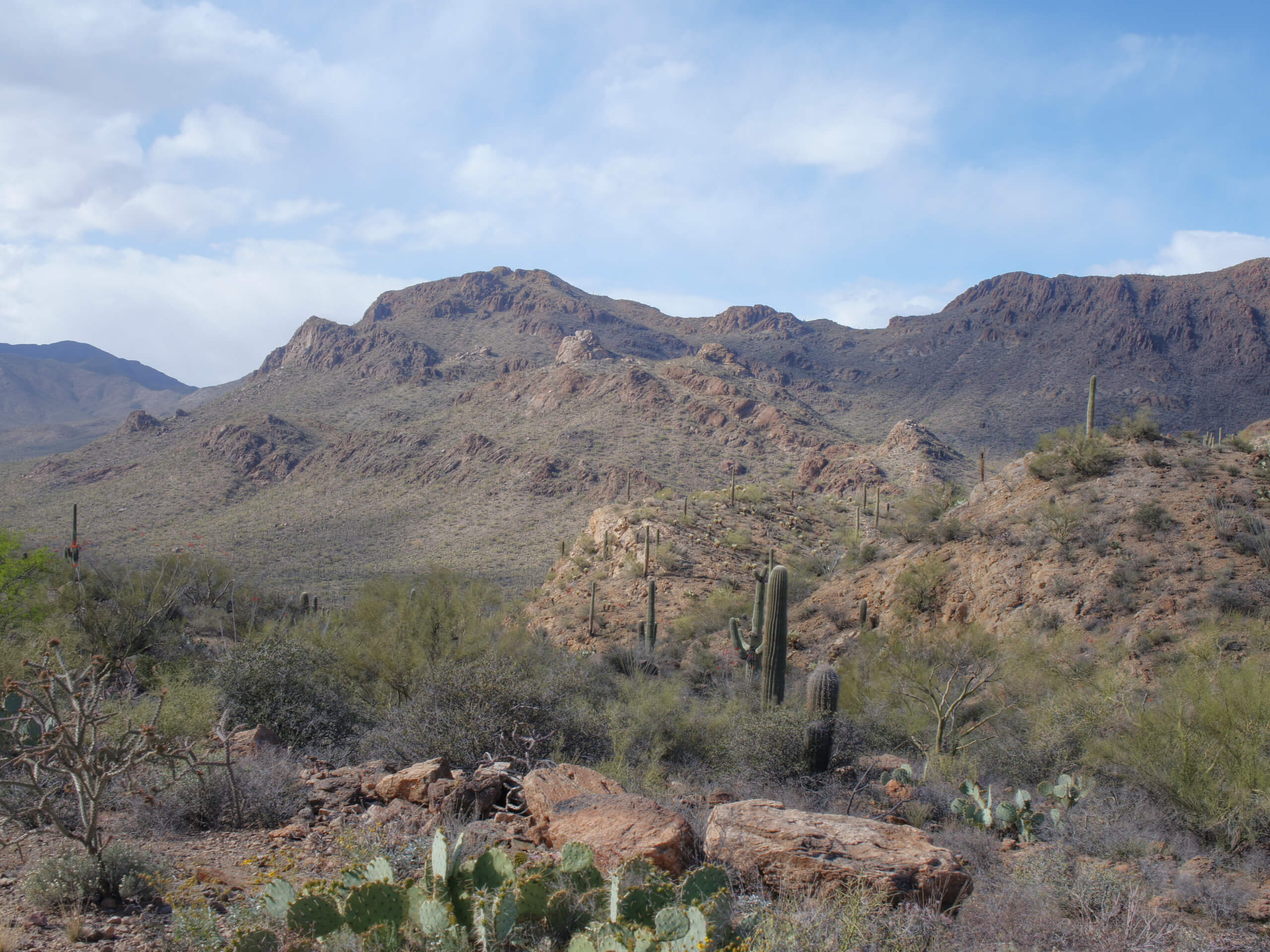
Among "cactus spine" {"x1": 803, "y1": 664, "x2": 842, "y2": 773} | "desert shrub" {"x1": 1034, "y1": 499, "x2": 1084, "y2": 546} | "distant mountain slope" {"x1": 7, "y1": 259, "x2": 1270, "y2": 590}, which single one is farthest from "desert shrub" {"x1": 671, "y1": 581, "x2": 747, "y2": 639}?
"distant mountain slope" {"x1": 7, "y1": 259, "x2": 1270, "y2": 590}

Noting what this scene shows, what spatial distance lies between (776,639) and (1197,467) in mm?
11829

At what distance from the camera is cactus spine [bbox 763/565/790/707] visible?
38.9 feet

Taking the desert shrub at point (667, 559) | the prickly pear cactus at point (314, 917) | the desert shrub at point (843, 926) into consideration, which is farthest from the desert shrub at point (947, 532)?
the prickly pear cactus at point (314, 917)

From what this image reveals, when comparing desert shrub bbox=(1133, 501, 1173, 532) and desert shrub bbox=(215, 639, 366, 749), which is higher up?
desert shrub bbox=(1133, 501, 1173, 532)

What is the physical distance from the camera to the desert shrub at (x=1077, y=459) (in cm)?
1795

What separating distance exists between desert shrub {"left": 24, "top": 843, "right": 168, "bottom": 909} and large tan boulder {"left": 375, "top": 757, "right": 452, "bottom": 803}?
6.51 ft

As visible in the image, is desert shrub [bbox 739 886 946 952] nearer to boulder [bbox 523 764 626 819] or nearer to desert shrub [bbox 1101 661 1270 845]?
boulder [bbox 523 764 626 819]

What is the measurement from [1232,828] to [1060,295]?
3509 inches

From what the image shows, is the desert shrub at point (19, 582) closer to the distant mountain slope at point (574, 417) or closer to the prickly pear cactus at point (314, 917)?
the prickly pear cactus at point (314, 917)

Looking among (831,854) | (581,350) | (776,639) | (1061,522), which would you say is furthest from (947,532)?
(581,350)

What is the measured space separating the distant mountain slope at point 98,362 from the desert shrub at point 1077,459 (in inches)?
7263

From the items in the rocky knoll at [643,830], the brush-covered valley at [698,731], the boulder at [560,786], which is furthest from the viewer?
the boulder at [560,786]

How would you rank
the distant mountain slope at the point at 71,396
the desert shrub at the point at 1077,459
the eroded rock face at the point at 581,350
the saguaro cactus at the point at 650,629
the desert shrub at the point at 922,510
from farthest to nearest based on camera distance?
the distant mountain slope at the point at 71,396
the eroded rock face at the point at 581,350
the saguaro cactus at the point at 650,629
the desert shrub at the point at 922,510
the desert shrub at the point at 1077,459

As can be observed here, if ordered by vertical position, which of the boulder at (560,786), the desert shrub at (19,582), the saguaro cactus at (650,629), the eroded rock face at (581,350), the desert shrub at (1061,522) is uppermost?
the eroded rock face at (581,350)
